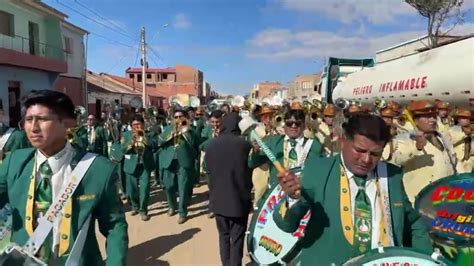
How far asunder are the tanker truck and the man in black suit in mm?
7423

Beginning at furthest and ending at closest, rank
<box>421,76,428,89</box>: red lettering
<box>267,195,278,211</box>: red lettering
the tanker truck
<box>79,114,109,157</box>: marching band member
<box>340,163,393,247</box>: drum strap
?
1. <box>421,76,428,89</box>: red lettering
2. the tanker truck
3. <box>79,114,109,157</box>: marching band member
4. <box>267,195,278,211</box>: red lettering
5. <box>340,163,393,247</box>: drum strap

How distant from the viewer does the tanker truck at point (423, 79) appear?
10.9m

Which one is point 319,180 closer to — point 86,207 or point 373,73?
point 86,207

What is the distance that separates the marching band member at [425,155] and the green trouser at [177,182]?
164 inches

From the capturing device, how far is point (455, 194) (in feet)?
9.79

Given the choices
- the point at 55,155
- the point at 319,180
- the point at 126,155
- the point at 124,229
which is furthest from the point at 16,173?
the point at 126,155

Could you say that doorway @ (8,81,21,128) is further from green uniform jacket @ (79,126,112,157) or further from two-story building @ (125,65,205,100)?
two-story building @ (125,65,205,100)

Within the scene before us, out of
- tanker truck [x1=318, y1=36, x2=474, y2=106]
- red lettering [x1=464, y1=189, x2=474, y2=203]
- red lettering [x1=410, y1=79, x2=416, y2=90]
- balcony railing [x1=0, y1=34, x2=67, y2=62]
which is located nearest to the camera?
red lettering [x1=464, y1=189, x2=474, y2=203]

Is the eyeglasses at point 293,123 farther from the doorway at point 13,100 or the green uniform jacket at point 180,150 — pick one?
the doorway at point 13,100

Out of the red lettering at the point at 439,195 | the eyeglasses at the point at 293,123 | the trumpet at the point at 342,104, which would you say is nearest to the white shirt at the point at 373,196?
the red lettering at the point at 439,195

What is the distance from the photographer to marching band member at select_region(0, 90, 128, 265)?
2299 millimetres

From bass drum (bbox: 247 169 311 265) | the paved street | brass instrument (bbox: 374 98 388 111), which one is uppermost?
brass instrument (bbox: 374 98 388 111)

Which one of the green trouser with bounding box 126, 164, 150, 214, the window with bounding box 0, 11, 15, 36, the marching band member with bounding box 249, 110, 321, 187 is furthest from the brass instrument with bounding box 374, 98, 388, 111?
the window with bounding box 0, 11, 15, 36

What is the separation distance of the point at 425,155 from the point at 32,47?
23.6 m
